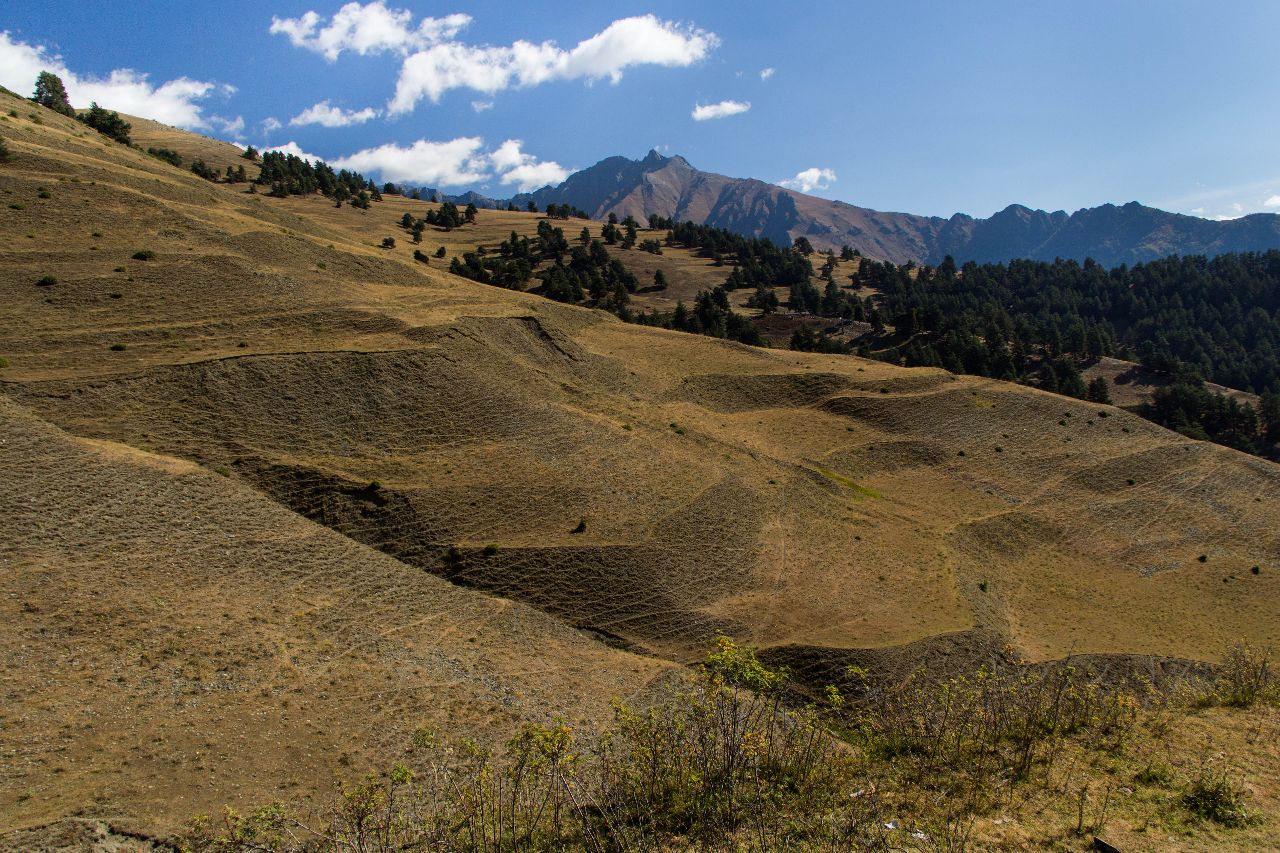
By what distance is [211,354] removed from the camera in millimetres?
43250

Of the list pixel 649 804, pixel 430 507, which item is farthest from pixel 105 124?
pixel 649 804

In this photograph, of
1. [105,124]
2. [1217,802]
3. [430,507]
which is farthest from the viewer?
[105,124]

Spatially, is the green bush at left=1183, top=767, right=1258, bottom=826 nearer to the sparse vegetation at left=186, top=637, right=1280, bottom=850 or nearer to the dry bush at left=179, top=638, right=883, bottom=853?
the sparse vegetation at left=186, top=637, right=1280, bottom=850

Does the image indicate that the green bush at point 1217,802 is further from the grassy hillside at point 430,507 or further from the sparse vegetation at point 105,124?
the sparse vegetation at point 105,124

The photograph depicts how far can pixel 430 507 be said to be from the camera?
3784cm

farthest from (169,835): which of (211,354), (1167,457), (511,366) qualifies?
(1167,457)

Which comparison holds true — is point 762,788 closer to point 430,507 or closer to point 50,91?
point 430,507

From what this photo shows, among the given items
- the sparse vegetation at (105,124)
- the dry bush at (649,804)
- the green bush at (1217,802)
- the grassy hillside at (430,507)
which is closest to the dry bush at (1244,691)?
the green bush at (1217,802)

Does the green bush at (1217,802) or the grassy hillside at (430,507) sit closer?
the green bush at (1217,802)

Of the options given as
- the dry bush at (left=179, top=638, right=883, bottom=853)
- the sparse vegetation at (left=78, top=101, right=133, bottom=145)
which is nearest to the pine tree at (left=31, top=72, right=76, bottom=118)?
the sparse vegetation at (left=78, top=101, right=133, bottom=145)

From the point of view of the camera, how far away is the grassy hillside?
2339 cm

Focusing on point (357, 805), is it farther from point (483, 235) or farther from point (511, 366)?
point (483, 235)

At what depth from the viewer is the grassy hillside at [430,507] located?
23.4 meters

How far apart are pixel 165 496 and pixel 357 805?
79.0 ft
